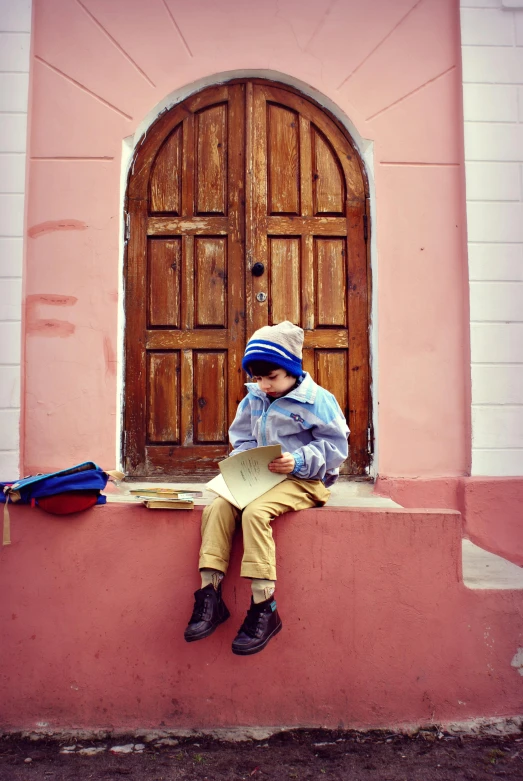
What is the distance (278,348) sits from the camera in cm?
271

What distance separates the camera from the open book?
2574 millimetres

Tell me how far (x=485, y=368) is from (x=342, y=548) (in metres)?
1.78

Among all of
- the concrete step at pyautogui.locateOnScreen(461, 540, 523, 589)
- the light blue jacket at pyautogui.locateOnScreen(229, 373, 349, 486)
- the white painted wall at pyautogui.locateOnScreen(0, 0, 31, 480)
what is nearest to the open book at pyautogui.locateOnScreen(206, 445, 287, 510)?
the light blue jacket at pyautogui.locateOnScreen(229, 373, 349, 486)

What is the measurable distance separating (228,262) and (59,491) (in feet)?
6.55

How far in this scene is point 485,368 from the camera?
3.88 metres

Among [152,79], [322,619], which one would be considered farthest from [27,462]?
[152,79]

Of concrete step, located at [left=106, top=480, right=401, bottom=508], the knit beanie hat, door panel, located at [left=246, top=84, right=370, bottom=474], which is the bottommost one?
concrete step, located at [left=106, top=480, right=401, bottom=508]

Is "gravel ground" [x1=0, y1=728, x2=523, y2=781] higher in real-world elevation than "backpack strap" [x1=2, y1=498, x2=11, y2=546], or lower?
lower

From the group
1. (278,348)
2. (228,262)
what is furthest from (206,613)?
(228,262)

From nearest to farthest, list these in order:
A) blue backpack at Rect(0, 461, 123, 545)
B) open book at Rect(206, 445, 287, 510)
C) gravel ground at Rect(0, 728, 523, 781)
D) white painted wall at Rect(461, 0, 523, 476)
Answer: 1. gravel ground at Rect(0, 728, 523, 781)
2. open book at Rect(206, 445, 287, 510)
3. blue backpack at Rect(0, 461, 123, 545)
4. white painted wall at Rect(461, 0, 523, 476)

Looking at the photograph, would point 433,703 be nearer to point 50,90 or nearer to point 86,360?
point 86,360

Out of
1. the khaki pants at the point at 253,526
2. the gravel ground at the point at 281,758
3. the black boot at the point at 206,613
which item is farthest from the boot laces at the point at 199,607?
the gravel ground at the point at 281,758

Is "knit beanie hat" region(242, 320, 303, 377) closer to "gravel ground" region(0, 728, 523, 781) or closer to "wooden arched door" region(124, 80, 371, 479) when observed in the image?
"wooden arched door" region(124, 80, 371, 479)

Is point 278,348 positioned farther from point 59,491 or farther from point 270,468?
point 59,491
